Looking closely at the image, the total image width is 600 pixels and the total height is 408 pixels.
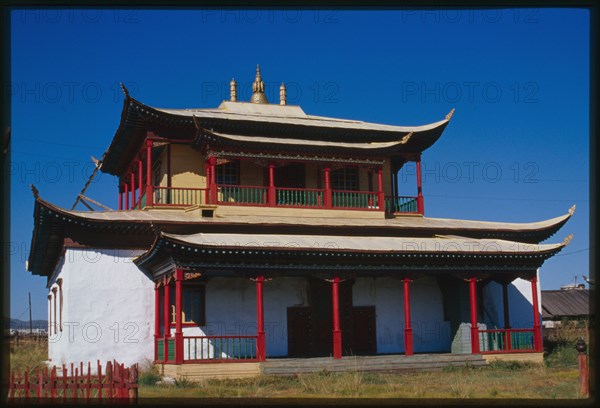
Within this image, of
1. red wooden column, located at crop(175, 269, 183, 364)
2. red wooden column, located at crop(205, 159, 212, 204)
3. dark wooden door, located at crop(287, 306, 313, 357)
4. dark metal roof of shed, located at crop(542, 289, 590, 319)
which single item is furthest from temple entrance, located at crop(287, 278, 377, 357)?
dark metal roof of shed, located at crop(542, 289, 590, 319)

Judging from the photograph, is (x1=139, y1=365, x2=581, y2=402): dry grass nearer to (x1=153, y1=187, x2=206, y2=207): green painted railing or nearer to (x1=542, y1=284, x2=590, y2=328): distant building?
(x1=153, y1=187, x2=206, y2=207): green painted railing

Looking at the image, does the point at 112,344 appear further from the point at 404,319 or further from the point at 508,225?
the point at 508,225

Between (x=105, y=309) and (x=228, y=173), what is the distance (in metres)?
6.18

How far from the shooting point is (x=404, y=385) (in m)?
17.7

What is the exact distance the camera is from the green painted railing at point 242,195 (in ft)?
82.5

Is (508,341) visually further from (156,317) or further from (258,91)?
(258,91)

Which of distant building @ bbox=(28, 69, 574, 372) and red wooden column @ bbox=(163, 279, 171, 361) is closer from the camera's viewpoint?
red wooden column @ bbox=(163, 279, 171, 361)

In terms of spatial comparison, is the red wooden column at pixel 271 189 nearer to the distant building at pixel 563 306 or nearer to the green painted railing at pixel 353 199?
the green painted railing at pixel 353 199

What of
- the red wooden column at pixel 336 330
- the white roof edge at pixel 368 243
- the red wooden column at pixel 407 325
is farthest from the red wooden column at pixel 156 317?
the red wooden column at pixel 407 325

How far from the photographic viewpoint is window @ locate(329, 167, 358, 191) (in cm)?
2720

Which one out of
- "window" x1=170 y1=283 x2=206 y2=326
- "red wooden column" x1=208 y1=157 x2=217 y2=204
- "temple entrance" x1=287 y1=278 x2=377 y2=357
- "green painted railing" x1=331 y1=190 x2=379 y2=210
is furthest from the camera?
"green painted railing" x1=331 y1=190 x2=379 y2=210

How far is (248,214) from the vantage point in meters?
24.5

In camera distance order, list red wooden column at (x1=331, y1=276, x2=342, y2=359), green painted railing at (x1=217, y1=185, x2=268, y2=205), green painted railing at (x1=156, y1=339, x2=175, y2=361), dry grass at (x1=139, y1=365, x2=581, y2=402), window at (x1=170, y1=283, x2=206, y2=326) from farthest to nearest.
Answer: green painted railing at (x1=217, y1=185, x2=268, y2=205), window at (x1=170, y1=283, x2=206, y2=326), red wooden column at (x1=331, y1=276, x2=342, y2=359), green painted railing at (x1=156, y1=339, x2=175, y2=361), dry grass at (x1=139, y1=365, x2=581, y2=402)

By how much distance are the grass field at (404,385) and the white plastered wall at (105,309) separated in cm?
103
